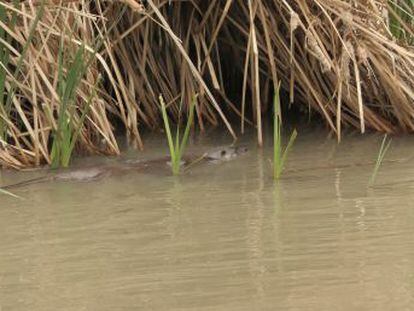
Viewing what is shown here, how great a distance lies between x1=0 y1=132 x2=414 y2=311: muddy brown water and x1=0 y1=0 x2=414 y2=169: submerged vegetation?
0.81 ft

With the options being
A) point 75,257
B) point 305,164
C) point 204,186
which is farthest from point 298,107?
point 75,257

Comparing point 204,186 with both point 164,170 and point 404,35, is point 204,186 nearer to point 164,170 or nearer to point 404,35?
point 164,170

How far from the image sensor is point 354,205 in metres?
3.23

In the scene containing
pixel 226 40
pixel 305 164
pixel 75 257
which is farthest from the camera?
pixel 226 40

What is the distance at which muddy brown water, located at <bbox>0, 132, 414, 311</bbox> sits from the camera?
7.61ft

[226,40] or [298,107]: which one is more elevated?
[226,40]

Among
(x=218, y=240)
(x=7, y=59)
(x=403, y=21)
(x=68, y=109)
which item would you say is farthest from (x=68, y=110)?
(x=403, y=21)

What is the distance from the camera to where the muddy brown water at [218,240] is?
2.32m

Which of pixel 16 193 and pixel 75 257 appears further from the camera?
pixel 16 193

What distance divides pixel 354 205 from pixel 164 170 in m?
1.09

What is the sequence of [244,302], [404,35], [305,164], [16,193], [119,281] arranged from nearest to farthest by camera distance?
[244,302] → [119,281] → [16,193] → [305,164] → [404,35]

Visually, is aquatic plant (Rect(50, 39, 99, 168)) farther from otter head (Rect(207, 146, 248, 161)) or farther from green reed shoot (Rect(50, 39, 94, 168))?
otter head (Rect(207, 146, 248, 161))

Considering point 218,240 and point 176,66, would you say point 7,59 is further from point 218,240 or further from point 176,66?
point 218,240

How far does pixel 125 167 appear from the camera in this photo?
4164 mm
